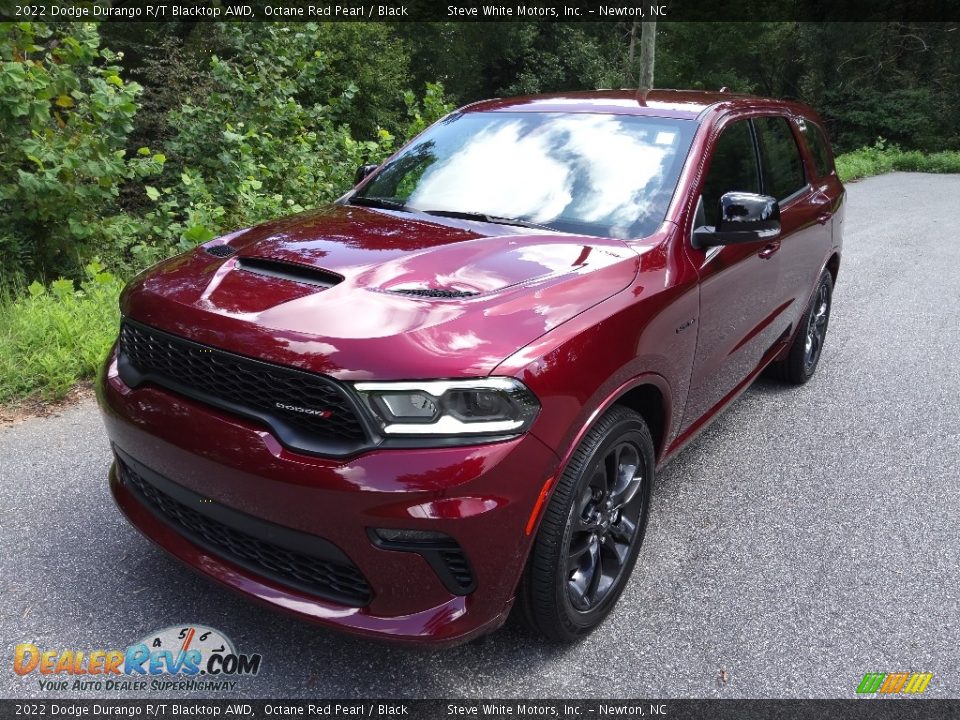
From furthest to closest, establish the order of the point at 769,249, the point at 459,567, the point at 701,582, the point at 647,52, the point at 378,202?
the point at 647,52 → the point at 769,249 → the point at 378,202 → the point at 701,582 → the point at 459,567

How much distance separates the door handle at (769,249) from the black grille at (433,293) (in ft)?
6.04

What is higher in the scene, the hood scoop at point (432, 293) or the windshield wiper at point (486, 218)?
the windshield wiper at point (486, 218)

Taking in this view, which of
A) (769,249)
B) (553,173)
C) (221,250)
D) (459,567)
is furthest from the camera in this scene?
(769,249)

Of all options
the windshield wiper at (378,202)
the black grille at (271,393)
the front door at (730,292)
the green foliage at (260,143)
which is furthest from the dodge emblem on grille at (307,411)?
the green foliage at (260,143)

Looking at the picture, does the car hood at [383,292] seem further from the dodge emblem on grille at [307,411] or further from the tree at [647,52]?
the tree at [647,52]

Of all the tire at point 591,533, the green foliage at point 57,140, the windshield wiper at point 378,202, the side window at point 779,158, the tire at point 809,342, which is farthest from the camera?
the green foliage at point 57,140

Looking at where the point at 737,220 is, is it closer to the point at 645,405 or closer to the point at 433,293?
the point at 645,405

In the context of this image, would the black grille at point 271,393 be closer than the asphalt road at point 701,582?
Yes

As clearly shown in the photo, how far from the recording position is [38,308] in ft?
16.4

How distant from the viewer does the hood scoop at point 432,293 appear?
7.47 ft

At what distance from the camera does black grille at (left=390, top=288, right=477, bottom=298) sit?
228cm

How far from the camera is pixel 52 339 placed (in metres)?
4.66

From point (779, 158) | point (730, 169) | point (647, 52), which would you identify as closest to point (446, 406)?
point (730, 169)

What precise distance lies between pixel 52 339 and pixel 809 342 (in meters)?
4.73
